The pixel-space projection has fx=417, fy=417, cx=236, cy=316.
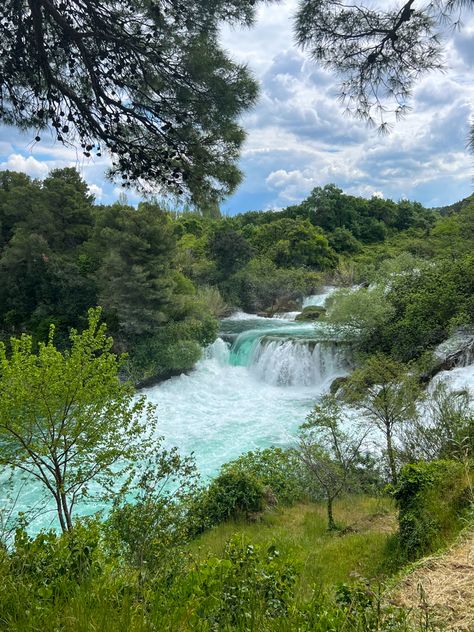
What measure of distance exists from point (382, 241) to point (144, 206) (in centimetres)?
2959

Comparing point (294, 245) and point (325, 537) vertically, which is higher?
point (294, 245)

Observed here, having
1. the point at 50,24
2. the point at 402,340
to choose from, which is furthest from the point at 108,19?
the point at 402,340

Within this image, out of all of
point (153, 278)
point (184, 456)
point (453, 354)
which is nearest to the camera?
point (184, 456)

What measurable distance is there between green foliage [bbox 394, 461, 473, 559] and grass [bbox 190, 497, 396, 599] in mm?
586

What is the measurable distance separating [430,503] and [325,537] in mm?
2415

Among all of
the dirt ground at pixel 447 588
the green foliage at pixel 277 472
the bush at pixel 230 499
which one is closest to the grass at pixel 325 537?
the bush at pixel 230 499

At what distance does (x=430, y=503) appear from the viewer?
15.1ft

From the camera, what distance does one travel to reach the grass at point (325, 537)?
4840mm

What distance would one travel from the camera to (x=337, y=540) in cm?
600

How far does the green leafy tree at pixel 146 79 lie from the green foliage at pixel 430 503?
3.95 meters

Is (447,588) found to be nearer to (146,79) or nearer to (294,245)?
(146,79)

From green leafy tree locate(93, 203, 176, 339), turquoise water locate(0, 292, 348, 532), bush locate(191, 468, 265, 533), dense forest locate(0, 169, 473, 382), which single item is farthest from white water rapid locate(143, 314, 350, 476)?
green leafy tree locate(93, 203, 176, 339)

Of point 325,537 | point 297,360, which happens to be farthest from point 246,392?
point 325,537

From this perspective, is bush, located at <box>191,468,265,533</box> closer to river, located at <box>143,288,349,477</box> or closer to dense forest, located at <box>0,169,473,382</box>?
river, located at <box>143,288,349,477</box>
